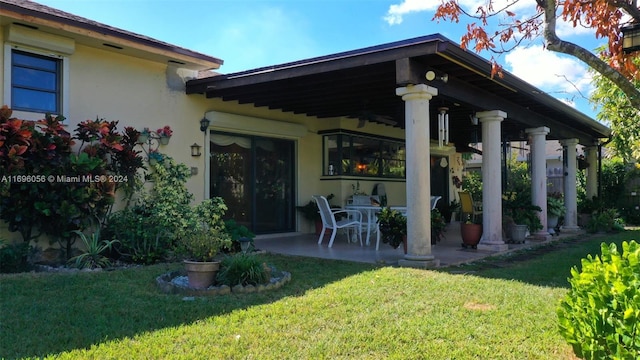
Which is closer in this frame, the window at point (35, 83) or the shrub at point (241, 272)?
the shrub at point (241, 272)

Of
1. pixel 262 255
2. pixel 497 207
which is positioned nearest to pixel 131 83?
pixel 262 255

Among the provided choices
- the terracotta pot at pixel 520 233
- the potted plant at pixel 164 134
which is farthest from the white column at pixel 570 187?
the potted plant at pixel 164 134

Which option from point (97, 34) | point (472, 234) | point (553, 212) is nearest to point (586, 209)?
point (553, 212)

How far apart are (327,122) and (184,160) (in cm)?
396

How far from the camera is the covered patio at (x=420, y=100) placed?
245 inches

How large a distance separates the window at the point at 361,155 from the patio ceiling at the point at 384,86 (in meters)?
0.71

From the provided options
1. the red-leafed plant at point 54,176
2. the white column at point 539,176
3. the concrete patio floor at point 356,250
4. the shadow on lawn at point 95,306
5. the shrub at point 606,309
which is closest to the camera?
the shrub at point 606,309

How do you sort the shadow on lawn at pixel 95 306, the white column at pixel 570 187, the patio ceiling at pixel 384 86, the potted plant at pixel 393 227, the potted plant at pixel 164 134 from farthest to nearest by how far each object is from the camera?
the white column at pixel 570 187, the potted plant at pixel 164 134, the potted plant at pixel 393 227, the patio ceiling at pixel 384 86, the shadow on lawn at pixel 95 306

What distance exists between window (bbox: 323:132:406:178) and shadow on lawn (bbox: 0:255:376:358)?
5.32 meters

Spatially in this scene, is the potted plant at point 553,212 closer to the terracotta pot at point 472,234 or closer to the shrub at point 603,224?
the shrub at point 603,224

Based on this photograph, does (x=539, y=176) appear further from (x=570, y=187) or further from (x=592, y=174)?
(x=592, y=174)

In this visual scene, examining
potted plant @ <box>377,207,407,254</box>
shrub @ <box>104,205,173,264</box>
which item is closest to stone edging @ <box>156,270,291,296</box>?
shrub @ <box>104,205,173,264</box>

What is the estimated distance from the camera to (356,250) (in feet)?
26.2

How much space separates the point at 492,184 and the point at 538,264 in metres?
1.89
